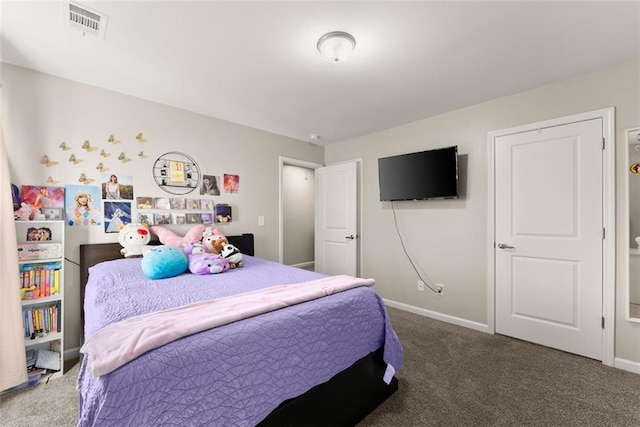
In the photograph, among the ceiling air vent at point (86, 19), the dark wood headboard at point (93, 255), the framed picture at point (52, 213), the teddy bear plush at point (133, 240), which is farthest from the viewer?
the teddy bear plush at point (133, 240)

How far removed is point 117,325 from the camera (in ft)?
3.71

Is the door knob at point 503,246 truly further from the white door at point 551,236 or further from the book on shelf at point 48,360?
the book on shelf at point 48,360

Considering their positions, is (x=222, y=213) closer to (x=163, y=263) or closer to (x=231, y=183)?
(x=231, y=183)

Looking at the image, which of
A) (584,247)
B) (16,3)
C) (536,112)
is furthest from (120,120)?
(584,247)

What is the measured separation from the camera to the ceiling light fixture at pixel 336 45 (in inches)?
67.1

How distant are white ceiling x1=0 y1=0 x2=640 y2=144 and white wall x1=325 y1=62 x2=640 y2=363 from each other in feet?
0.59

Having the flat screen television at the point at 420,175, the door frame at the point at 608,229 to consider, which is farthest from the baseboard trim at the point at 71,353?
the door frame at the point at 608,229

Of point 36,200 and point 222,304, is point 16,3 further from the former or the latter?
point 222,304

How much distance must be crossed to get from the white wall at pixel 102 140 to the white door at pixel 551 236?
9.23 feet

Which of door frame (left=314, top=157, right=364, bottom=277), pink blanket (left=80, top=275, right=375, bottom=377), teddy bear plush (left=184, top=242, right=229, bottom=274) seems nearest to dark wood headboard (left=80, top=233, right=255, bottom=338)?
teddy bear plush (left=184, top=242, right=229, bottom=274)

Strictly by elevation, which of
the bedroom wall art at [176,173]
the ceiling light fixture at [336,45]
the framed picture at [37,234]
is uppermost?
the ceiling light fixture at [336,45]

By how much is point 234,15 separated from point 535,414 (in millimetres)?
2984

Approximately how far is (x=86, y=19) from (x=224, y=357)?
207 centimetres

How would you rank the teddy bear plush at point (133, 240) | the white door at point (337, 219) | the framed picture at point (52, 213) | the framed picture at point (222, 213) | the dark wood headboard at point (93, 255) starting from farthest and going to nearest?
the white door at point (337, 219)
the framed picture at point (222, 213)
the teddy bear plush at point (133, 240)
the dark wood headboard at point (93, 255)
the framed picture at point (52, 213)
